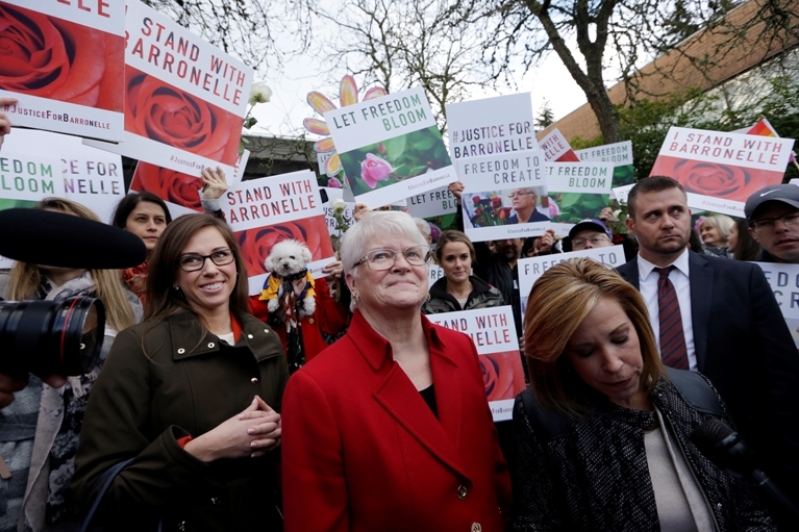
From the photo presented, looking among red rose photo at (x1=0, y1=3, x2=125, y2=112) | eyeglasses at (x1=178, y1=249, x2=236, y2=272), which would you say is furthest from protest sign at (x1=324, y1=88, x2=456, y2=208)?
eyeglasses at (x1=178, y1=249, x2=236, y2=272)

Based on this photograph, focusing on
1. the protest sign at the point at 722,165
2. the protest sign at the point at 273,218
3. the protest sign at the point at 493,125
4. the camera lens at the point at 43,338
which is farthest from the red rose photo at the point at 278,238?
the protest sign at the point at 722,165

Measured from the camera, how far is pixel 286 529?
1775 millimetres

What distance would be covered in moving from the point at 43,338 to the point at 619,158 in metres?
6.75

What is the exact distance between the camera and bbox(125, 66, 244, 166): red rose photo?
3.28m

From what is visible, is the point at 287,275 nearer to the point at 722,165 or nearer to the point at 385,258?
the point at 385,258

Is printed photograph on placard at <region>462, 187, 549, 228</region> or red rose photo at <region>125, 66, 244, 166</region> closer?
red rose photo at <region>125, 66, 244, 166</region>

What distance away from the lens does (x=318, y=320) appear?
376 centimetres

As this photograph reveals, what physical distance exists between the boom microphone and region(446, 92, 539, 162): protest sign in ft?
11.3

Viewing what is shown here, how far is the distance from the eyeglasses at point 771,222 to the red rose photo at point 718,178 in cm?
186

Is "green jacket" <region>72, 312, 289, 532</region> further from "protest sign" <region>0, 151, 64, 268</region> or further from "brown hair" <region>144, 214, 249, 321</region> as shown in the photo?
"protest sign" <region>0, 151, 64, 268</region>

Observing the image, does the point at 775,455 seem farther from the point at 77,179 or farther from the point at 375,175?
the point at 77,179

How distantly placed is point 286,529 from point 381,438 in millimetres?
411

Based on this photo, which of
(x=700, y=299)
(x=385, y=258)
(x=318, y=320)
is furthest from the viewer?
(x=318, y=320)

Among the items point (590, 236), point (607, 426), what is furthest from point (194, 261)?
point (590, 236)
